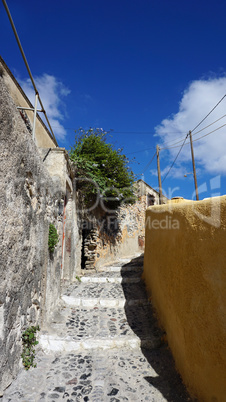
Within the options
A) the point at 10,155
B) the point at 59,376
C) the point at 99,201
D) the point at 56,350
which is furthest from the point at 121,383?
the point at 99,201

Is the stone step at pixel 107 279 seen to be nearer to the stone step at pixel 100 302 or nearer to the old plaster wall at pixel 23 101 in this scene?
the stone step at pixel 100 302

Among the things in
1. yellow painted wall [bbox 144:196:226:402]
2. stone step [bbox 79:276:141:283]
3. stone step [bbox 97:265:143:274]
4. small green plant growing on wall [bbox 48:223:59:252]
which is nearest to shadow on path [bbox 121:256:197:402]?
yellow painted wall [bbox 144:196:226:402]

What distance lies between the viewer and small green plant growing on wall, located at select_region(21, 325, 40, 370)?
2.77m

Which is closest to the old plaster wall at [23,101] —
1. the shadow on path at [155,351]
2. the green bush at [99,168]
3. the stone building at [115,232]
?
the green bush at [99,168]

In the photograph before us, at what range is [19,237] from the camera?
270cm

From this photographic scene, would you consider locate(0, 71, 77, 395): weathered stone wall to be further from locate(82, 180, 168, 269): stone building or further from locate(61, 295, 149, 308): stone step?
locate(82, 180, 168, 269): stone building

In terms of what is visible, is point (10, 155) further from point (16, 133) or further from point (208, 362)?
point (208, 362)

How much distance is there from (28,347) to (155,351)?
1750 mm

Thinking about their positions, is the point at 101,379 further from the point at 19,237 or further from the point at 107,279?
the point at 107,279

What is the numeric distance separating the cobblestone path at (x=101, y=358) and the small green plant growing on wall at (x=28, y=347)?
85mm

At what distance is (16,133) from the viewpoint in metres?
2.58

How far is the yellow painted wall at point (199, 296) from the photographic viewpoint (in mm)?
2057

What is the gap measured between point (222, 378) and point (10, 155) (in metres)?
2.71

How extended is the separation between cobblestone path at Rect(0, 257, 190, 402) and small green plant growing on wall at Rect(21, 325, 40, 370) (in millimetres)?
85
